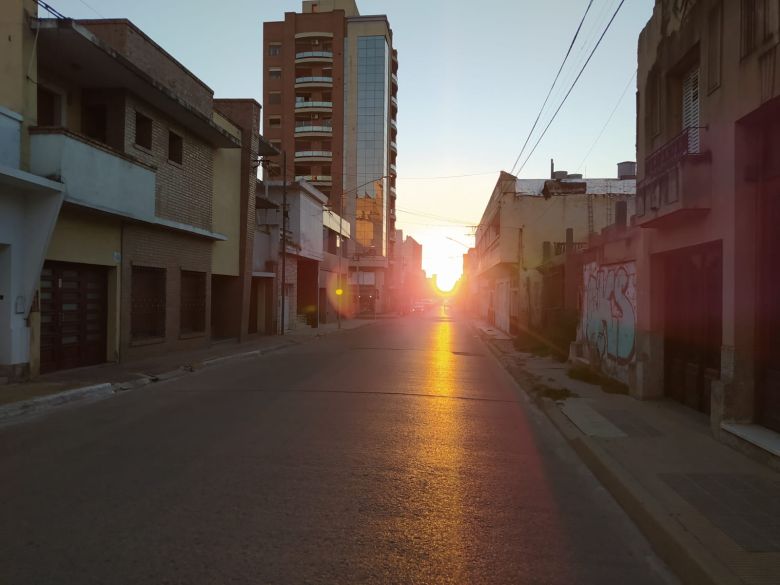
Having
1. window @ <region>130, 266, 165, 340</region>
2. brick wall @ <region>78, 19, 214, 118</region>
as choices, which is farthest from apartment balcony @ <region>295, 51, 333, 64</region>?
window @ <region>130, 266, 165, 340</region>

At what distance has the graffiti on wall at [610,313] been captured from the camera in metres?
10.7

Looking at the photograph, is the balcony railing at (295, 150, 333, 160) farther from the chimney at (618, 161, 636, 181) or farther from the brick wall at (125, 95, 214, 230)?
the brick wall at (125, 95, 214, 230)

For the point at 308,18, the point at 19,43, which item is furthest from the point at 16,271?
the point at 308,18

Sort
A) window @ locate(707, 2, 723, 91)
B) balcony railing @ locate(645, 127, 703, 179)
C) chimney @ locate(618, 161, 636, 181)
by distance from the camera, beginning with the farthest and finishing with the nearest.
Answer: chimney @ locate(618, 161, 636, 181) < balcony railing @ locate(645, 127, 703, 179) < window @ locate(707, 2, 723, 91)

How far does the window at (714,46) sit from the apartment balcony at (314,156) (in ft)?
185

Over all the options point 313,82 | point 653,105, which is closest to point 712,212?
point 653,105

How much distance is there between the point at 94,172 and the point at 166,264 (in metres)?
4.63

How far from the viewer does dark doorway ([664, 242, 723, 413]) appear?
7898 millimetres

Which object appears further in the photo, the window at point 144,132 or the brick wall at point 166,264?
the window at point 144,132

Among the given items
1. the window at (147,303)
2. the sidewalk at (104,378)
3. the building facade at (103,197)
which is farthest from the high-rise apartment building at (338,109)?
the window at (147,303)

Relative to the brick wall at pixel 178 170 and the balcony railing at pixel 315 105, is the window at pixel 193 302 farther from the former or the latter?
the balcony railing at pixel 315 105

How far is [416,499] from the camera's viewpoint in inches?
194

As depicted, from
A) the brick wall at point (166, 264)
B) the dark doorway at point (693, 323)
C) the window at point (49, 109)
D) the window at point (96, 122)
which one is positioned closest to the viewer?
the dark doorway at point (693, 323)

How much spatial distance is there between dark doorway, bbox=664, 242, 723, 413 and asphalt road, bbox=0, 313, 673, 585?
88.5 inches
